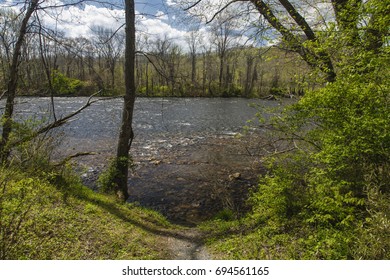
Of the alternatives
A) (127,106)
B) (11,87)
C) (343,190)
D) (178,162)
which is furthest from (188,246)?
(178,162)

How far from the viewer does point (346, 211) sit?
3627 mm

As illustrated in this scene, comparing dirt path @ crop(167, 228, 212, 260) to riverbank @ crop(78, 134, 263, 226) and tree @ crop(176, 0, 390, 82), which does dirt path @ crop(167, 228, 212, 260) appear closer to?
riverbank @ crop(78, 134, 263, 226)

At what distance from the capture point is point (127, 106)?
7.62m

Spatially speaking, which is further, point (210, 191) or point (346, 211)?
point (210, 191)

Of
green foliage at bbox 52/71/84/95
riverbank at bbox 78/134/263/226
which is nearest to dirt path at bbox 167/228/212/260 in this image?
riverbank at bbox 78/134/263/226

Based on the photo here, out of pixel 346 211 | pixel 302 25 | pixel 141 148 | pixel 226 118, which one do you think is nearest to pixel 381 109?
pixel 346 211

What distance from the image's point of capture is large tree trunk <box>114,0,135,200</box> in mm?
7105

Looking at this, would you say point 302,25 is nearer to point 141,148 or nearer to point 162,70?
point 162,70

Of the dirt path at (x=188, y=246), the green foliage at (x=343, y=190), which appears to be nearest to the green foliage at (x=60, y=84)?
the dirt path at (x=188, y=246)

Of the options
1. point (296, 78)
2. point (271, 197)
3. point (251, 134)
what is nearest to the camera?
point (271, 197)

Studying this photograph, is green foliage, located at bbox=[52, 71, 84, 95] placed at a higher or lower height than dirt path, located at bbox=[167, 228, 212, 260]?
higher

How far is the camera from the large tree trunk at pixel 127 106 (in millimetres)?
7105

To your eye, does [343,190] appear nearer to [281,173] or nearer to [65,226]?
[281,173]
